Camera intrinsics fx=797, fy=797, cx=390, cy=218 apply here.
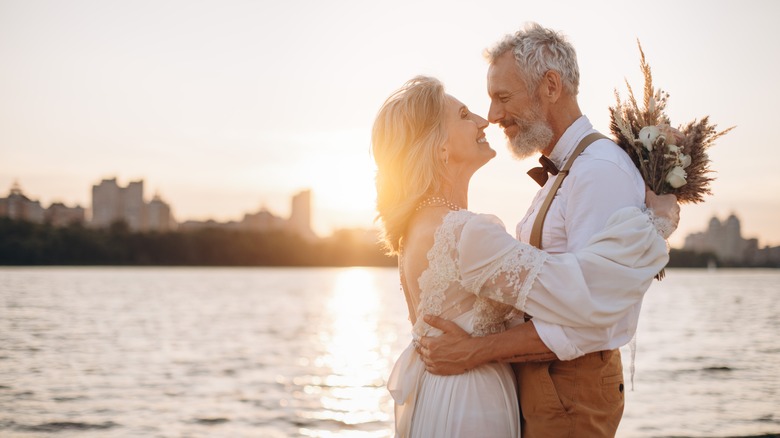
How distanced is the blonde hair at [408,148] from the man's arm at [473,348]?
49 centimetres

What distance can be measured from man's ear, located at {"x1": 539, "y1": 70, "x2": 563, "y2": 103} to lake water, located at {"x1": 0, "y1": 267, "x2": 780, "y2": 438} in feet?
28.9

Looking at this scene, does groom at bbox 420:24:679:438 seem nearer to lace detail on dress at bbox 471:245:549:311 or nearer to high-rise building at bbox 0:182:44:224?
lace detail on dress at bbox 471:245:549:311

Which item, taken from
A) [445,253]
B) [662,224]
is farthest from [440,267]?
[662,224]

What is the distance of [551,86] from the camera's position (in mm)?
3799

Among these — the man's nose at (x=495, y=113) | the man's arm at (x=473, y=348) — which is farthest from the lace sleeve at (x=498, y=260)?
the man's nose at (x=495, y=113)

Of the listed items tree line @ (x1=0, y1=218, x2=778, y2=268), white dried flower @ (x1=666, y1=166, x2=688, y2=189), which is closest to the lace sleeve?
white dried flower @ (x1=666, y1=166, x2=688, y2=189)

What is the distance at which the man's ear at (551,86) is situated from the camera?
→ 12.4ft

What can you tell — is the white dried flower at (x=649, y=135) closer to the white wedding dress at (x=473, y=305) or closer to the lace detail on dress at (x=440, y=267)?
the white wedding dress at (x=473, y=305)

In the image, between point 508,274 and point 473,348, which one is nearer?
point 508,274

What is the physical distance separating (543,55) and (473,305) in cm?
126

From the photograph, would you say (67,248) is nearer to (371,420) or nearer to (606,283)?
(371,420)

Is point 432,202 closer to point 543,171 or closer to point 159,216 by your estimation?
point 543,171

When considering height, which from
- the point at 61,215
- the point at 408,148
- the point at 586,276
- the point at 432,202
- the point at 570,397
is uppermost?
the point at 61,215

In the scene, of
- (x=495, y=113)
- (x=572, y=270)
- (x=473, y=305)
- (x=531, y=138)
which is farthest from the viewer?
(x=495, y=113)
